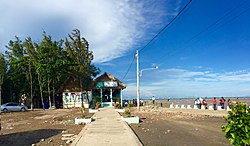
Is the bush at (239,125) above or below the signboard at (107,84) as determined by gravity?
below

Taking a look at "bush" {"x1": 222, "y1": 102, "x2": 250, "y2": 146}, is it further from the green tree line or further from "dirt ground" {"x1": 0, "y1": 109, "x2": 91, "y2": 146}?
the green tree line

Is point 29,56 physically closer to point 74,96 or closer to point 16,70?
point 16,70

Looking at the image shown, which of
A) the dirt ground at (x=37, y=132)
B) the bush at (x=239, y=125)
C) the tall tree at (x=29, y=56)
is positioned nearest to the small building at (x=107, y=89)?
the tall tree at (x=29, y=56)

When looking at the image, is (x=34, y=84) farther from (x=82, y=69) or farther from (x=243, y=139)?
(x=243, y=139)

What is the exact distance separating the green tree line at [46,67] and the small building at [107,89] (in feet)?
9.14

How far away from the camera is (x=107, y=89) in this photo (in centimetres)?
3847

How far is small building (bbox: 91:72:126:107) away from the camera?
36.8 metres

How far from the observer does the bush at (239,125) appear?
452 centimetres

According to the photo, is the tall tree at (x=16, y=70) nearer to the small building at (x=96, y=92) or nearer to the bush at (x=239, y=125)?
the small building at (x=96, y=92)

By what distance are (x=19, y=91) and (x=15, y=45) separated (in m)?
8.96

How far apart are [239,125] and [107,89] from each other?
113ft

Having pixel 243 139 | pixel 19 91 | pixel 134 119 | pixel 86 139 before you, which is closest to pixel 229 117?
pixel 243 139

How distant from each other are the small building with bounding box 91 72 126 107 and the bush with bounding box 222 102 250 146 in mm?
32230

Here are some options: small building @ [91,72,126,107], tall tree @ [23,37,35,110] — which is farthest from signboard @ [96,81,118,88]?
tall tree @ [23,37,35,110]
